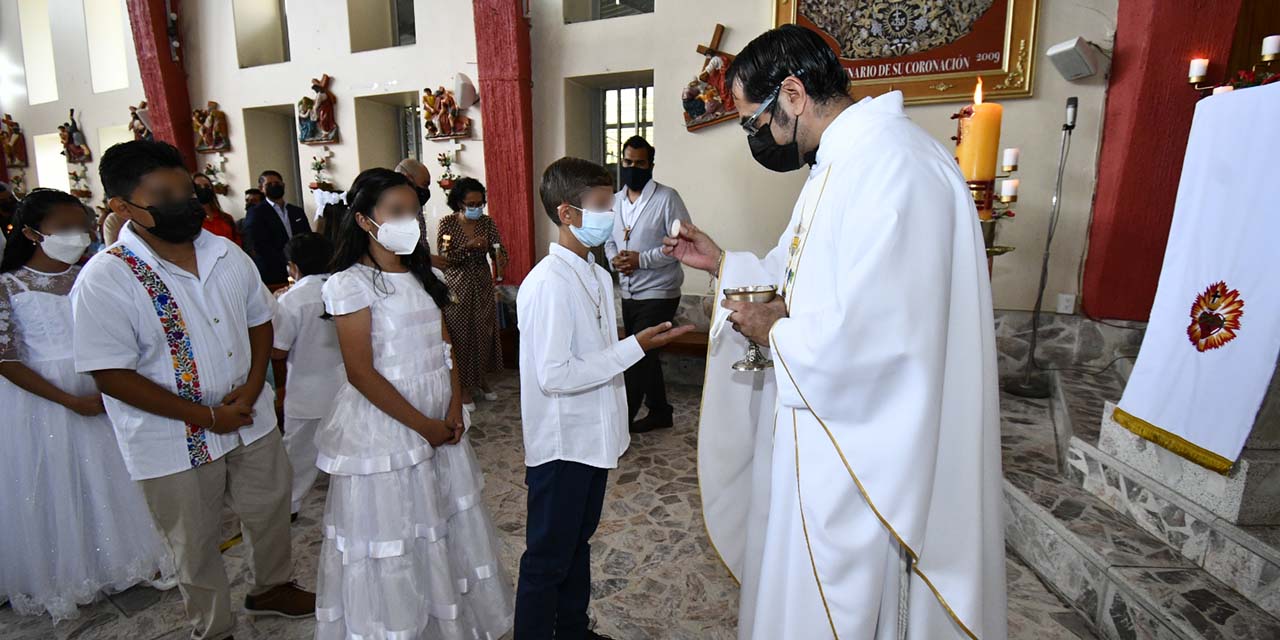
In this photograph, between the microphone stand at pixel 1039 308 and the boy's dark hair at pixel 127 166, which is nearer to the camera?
the boy's dark hair at pixel 127 166

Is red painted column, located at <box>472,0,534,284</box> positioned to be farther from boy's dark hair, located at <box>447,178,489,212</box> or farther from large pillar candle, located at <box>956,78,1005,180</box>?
large pillar candle, located at <box>956,78,1005,180</box>

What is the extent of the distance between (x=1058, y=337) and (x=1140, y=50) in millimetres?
1865

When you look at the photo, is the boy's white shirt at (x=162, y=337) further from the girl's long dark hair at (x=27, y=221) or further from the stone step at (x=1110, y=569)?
the stone step at (x=1110, y=569)

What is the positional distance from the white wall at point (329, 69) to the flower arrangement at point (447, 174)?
0.23ft

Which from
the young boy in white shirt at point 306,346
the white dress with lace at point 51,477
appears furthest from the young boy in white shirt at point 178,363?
the young boy in white shirt at point 306,346

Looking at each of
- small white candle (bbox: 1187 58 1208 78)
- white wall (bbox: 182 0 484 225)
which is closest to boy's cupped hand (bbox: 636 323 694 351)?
small white candle (bbox: 1187 58 1208 78)

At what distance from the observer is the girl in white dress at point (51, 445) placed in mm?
2227

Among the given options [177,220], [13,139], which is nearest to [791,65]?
[177,220]

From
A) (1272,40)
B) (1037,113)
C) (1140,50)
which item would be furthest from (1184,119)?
(1272,40)

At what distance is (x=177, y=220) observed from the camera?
1.83 meters

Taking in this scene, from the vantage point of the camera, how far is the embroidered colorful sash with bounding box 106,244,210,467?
5.86 feet

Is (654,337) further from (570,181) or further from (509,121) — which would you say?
(509,121)

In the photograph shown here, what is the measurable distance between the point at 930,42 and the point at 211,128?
329 inches

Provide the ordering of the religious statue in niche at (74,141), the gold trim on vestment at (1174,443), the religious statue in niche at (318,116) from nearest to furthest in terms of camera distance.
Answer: the gold trim on vestment at (1174,443)
the religious statue in niche at (318,116)
the religious statue in niche at (74,141)
